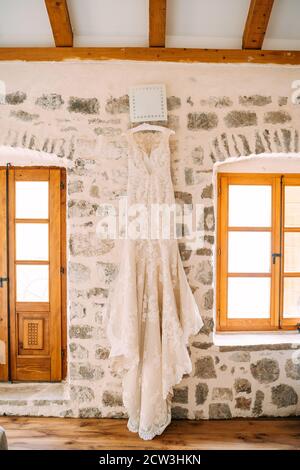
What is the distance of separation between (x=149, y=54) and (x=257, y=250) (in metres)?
1.68

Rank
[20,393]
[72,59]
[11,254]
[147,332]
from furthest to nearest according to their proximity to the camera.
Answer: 1. [11,254]
2. [20,393]
3. [72,59]
4. [147,332]

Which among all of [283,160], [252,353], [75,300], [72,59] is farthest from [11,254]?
[283,160]

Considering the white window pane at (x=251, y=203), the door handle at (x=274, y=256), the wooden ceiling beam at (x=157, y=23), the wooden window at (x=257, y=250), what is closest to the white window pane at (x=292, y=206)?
the wooden window at (x=257, y=250)

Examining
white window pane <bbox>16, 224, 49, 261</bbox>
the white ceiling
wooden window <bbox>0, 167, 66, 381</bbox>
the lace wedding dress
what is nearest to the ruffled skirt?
the lace wedding dress

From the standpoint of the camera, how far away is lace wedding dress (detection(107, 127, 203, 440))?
2.08 m

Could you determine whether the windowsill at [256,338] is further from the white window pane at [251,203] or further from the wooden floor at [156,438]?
the white window pane at [251,203]

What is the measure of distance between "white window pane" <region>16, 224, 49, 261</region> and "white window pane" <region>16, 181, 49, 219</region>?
0.09 m

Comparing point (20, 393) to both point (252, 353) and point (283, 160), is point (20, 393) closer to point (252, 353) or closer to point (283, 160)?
point (252, 353)

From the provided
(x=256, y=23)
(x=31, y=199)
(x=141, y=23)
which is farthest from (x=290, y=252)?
(x=31, y=199)

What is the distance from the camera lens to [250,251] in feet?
8.48

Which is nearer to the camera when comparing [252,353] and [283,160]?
[252,353]

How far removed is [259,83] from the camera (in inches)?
92.1

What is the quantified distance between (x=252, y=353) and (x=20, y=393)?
5.80 feet

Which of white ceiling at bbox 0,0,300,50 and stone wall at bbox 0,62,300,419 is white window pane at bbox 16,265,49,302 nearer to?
stone wall at bbox 0,62,300,419
